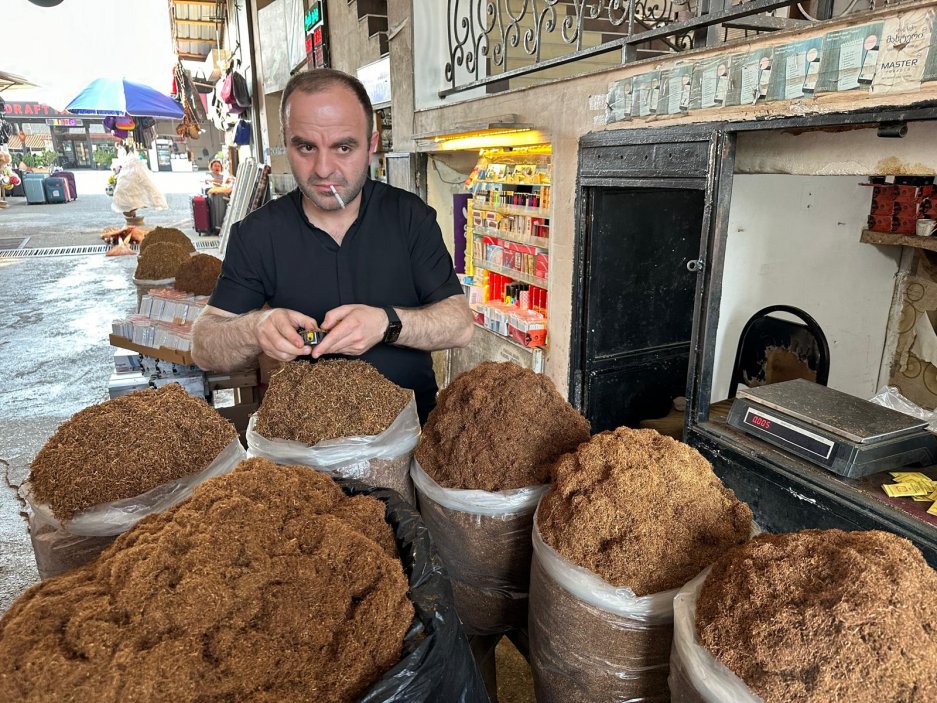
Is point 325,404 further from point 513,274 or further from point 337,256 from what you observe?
point 513,274

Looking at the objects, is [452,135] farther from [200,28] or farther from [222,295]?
[200,28]

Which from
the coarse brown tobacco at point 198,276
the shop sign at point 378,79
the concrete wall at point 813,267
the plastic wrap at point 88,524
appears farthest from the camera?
the shop sign at point 378,79

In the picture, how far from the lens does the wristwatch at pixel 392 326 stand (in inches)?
64.7


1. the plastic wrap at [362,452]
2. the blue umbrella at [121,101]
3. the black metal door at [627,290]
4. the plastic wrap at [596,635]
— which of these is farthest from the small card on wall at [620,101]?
the blue umbrella at [121,101]

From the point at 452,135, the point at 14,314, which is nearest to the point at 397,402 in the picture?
the point at 452,135

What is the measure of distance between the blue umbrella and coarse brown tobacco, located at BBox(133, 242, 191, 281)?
13.4m

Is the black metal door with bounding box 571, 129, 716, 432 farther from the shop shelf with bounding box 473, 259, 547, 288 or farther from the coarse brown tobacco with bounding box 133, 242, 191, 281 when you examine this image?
the coarse brown tobacco with bounding box 133, 242, 191, 281

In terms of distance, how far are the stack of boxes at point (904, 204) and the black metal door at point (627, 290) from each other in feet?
2.85

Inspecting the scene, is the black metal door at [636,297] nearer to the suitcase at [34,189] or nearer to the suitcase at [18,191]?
the suitcase at [34,189]

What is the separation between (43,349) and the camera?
21.7 feet

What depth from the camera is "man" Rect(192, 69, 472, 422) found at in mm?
1770

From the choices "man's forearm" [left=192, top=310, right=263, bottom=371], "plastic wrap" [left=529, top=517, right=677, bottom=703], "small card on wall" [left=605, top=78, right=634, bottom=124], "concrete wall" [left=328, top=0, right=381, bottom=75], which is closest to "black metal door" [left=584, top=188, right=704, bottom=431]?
"small card on wall" [left=605, top=78, right=634, bottom=124]

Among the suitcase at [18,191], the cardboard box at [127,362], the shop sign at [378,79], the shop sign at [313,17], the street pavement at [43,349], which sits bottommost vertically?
the street pavement at [43,349]

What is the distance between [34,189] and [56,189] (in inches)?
31.7
